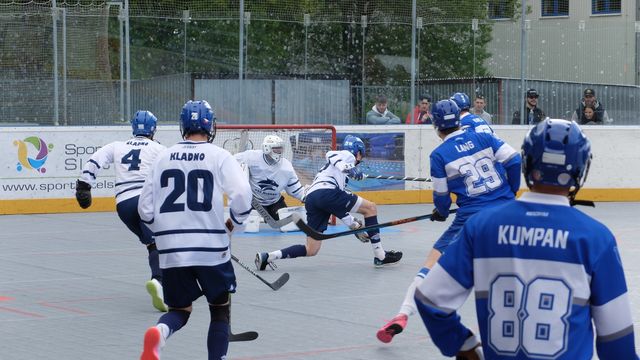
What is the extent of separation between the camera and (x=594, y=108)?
65.5 feet

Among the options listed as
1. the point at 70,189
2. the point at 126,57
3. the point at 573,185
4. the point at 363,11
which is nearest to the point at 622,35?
the point at 363,11

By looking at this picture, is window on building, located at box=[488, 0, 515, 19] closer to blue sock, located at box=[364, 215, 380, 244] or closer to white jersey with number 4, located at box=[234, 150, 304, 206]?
white jersey with number 4, located at box=[234, 150, 304, 206]

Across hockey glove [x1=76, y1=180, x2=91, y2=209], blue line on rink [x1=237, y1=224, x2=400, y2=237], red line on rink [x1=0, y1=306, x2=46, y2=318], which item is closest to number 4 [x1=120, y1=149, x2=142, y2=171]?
hockey glove [x1=76, y1=180, x2=91, y2=209]

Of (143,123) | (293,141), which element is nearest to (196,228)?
(143,123)

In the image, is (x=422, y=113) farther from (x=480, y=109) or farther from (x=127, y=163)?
(x=127, y=163)

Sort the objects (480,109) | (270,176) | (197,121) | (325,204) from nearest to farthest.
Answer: (197,121), (325,204), (270,176), (480,109)

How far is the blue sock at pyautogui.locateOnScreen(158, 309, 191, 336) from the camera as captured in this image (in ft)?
20.1

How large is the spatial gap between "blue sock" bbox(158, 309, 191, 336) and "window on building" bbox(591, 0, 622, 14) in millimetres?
20103

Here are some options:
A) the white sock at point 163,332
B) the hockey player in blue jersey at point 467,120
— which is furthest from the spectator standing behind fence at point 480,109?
the white sock at point 163,332

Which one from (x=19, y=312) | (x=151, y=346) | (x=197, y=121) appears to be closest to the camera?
(x=151, y=346)

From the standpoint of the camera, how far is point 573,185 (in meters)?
3.28

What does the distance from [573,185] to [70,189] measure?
14.8m

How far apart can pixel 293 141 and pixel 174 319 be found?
35.3ft

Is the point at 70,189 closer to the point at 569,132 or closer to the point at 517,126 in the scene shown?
the point at 517,126
